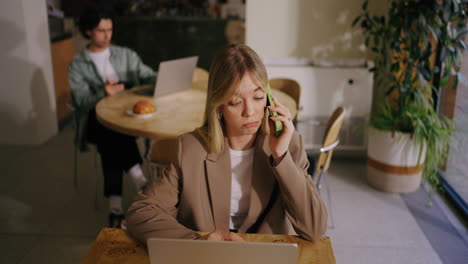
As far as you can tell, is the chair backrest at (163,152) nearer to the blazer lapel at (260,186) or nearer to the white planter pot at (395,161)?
the blazer lapel at (260,186)

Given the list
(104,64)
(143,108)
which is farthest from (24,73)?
(143,108)

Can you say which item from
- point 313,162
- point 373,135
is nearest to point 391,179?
point 373,135

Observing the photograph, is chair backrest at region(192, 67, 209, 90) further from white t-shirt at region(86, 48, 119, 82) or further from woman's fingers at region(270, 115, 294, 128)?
woman's fingers at region(270, 115, 294, 128)

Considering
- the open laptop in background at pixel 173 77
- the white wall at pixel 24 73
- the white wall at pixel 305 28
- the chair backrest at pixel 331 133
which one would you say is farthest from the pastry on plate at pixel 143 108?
the white wall at pixel 24 73

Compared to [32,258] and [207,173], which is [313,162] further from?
[32,258]

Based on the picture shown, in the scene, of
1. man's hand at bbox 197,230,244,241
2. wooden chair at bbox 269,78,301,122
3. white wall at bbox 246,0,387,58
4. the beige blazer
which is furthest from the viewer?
white wall at bbox 246,0,387,58

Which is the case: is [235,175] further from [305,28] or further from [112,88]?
[305,28]

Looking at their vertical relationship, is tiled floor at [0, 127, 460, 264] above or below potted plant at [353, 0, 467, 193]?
below

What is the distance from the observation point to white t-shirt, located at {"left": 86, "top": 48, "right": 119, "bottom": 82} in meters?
3.29

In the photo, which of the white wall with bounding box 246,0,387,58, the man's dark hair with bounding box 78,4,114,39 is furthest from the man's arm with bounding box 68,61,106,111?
the white wall with bounding box 246,0,387,58

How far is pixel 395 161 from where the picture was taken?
346cm

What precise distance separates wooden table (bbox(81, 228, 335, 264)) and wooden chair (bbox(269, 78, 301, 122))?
2010mm

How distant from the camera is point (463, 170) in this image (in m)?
3.60

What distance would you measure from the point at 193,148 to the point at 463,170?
2.78 metres
